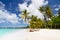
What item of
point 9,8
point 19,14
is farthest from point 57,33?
point 9,8

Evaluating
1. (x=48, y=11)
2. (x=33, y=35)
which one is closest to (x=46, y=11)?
(x=48, y=11)

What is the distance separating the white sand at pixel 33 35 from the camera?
7.72 feet

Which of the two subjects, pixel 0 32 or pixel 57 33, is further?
pixel 0 32

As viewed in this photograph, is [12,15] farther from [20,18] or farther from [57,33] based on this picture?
[57,33]

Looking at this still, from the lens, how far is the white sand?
92.6 inches

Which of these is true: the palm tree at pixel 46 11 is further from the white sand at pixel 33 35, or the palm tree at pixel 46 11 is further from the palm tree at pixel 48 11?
the white sand at pixel 33 35

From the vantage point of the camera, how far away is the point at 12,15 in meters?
2.46

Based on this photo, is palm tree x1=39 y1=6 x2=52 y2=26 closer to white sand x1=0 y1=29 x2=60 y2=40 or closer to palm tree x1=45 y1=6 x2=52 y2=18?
palm tree x1=45 y1=6 x2=52 y2=18

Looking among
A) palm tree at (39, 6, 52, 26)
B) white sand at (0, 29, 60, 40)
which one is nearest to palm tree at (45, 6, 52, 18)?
palm tree at (39, 6, 52, 26)

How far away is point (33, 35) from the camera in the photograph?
2.39 m

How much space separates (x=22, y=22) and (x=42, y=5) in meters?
0.41

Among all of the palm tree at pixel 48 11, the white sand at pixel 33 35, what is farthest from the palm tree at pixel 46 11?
the white sand at pixel 33 35

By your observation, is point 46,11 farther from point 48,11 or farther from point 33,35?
point 33,35

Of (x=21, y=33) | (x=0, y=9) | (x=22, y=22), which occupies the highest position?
(x=0, y=9)
